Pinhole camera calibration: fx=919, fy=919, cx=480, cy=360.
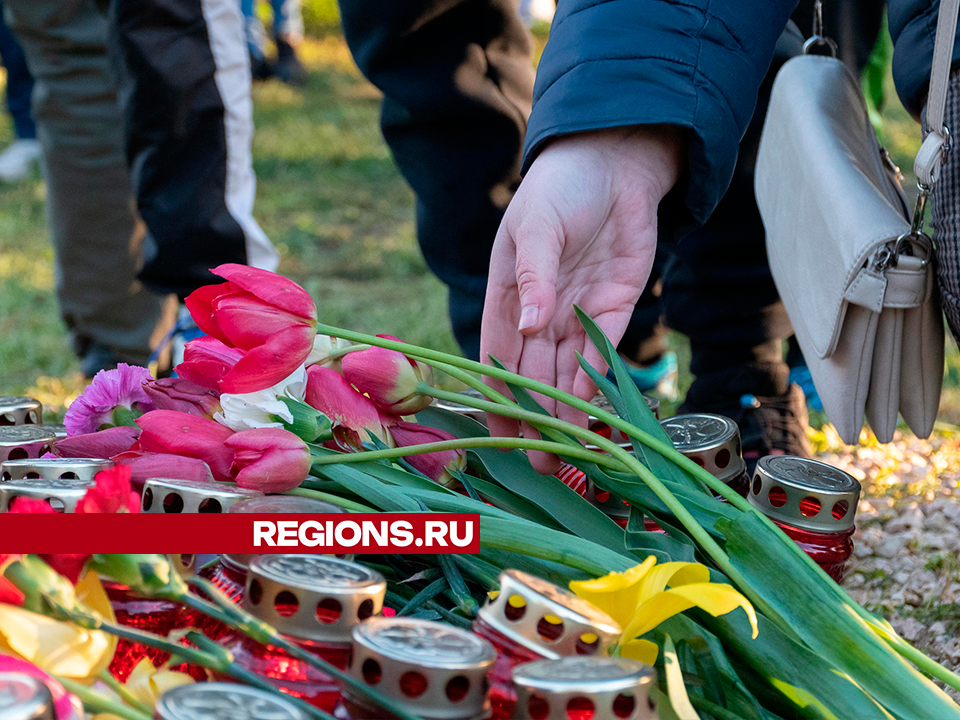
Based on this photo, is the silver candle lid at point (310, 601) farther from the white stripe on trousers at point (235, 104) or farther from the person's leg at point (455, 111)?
the white stripe on trousers at point (235, 104)

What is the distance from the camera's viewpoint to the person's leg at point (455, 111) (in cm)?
148

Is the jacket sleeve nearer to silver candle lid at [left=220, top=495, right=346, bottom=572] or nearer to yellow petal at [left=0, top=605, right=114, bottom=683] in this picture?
silver candle lid at [left=220, top=495, right=346, bottom=572]

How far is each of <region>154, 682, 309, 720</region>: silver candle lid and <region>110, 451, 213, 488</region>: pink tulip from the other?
0.18m

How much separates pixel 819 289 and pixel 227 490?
26.3 inches

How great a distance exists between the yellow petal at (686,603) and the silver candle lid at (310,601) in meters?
0.12

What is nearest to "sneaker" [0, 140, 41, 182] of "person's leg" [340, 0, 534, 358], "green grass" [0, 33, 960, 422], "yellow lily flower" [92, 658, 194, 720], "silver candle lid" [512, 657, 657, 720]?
"green grass" [0, 33, 960, 422]

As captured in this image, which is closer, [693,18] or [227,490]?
[227,490]

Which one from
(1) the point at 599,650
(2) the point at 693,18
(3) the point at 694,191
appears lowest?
(1) the point at 599,650

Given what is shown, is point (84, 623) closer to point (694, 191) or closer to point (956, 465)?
point (694, 191)

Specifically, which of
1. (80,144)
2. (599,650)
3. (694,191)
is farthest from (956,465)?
(80,144)

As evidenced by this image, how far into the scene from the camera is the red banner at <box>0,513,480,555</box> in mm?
361

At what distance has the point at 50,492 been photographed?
432 mm

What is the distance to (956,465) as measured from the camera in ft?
4.66

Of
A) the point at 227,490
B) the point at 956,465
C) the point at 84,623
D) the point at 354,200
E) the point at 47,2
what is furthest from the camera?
the point at 354,200
